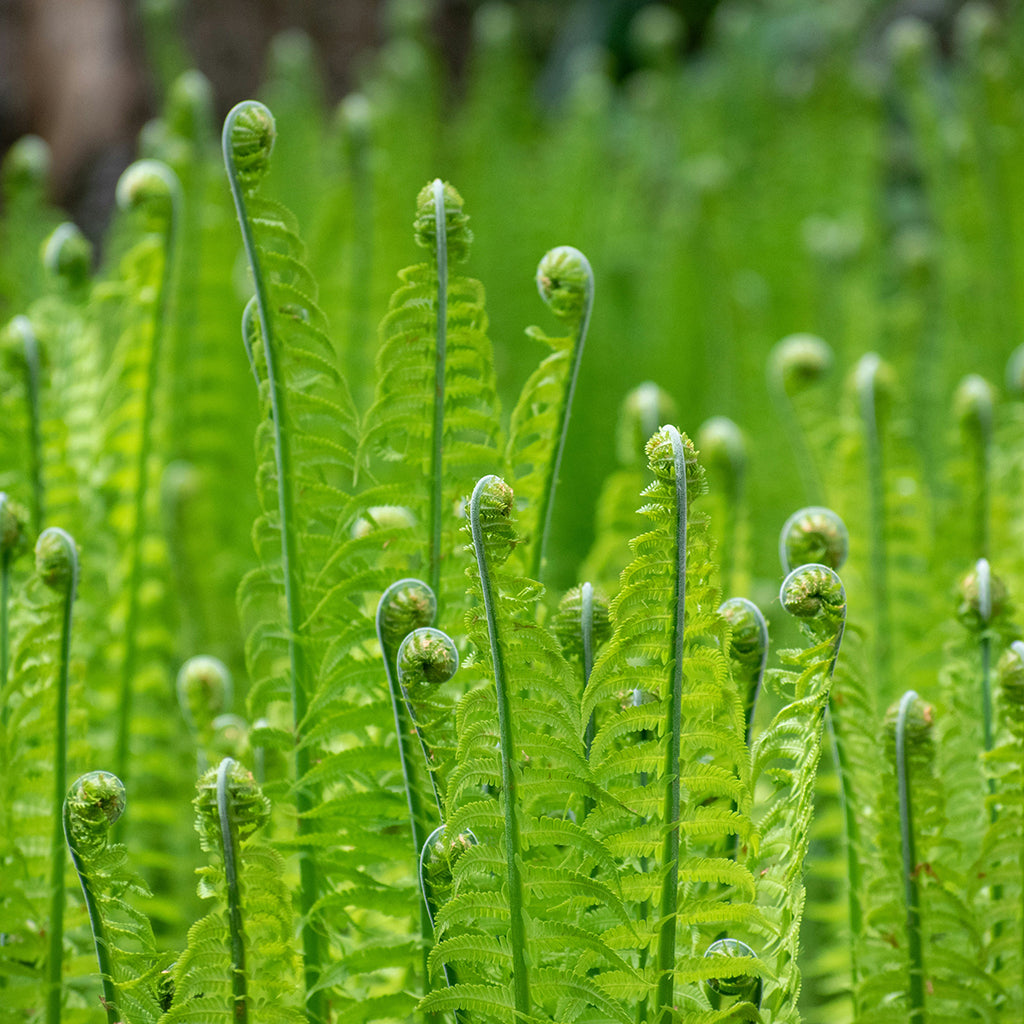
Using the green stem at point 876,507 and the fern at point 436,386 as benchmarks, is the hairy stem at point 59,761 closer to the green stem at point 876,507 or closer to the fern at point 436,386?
the fern at point 436,386

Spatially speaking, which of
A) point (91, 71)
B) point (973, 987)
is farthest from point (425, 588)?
point (91, 71)

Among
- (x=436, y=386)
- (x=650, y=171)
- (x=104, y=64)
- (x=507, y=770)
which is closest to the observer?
(x=507, y=770)

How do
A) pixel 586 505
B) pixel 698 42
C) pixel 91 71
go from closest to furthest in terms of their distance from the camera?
1. pixel 586 505
2. pixel 91 71
3. pixel 698 42

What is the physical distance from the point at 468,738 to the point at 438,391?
6.5 inches

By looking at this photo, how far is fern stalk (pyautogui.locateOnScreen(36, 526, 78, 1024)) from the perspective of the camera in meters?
0.50

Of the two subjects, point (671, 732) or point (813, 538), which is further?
point (813, 538)

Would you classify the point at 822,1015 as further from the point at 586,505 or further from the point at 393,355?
the point at 586,505

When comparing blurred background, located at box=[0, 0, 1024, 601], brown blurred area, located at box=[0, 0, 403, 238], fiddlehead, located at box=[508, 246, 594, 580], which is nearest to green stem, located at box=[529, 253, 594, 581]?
fiddlehead, located at box=[508, 246, 594, 580]

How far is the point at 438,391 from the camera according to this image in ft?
1.68

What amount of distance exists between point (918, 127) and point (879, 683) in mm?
997

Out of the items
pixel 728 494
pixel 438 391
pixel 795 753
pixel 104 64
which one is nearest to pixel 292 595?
pixel 438 391

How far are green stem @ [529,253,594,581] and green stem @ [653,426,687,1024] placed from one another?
5.0 inches

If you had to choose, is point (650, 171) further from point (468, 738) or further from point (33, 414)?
point (468, 738)

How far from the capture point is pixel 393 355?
1.71ft
